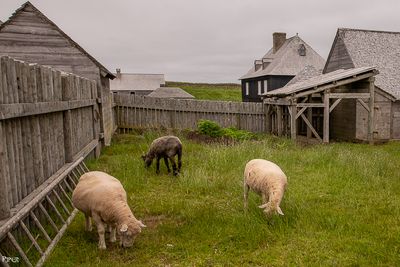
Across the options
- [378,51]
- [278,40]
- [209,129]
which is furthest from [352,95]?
[278,40]

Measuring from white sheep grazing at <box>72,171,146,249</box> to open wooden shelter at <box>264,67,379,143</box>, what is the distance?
13.7 metres

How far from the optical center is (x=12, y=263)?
184 inches

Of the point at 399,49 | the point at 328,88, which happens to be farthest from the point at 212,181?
the point at 399,49

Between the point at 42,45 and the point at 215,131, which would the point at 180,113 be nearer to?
the point at 215,131

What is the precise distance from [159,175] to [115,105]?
1071 cm

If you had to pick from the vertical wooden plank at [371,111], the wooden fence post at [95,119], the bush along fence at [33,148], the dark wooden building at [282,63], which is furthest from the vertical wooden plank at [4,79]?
the dark wooden building at [282,63]

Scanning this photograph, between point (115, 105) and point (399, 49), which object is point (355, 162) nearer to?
point (115, 105)

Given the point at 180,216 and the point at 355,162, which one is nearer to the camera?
the point at 180,216

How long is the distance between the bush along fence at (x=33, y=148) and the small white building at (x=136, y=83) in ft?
170

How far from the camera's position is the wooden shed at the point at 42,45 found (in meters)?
14.6

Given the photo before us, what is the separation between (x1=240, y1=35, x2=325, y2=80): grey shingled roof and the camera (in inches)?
1366

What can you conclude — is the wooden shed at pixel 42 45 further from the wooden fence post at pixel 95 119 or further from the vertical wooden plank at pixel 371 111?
the vertical wooden plank at pixel 371 111

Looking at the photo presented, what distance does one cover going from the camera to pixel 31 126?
6176 mm

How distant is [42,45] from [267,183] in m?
12.2
